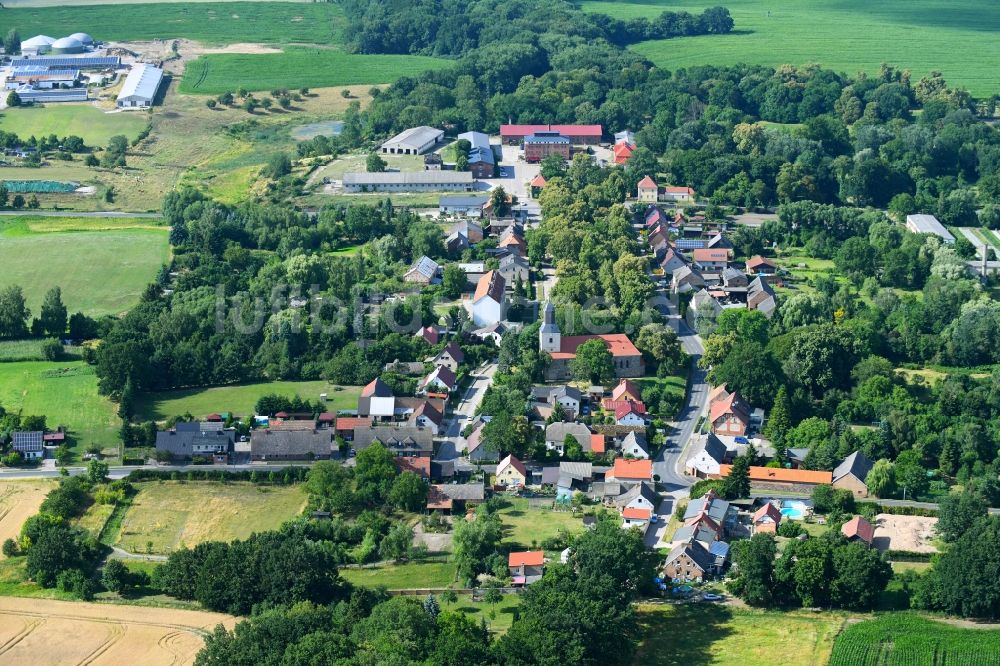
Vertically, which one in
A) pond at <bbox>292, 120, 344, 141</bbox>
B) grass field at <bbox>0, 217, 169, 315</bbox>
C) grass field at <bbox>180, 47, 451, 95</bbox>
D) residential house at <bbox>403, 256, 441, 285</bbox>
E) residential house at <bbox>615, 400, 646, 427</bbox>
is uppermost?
grass field at <bbox>180, 47, 451, 95</bbox>

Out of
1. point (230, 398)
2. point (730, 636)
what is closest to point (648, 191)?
point (230, 398)

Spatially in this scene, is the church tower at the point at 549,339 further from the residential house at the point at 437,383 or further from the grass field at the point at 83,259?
the grass field at the point at 83,259

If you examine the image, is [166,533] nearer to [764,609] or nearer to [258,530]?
[258,530]

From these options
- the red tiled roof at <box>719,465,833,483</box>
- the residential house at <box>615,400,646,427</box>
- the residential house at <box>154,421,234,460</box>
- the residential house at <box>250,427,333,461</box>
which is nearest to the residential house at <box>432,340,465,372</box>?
the residential house at <box>615,400,646,427</box>

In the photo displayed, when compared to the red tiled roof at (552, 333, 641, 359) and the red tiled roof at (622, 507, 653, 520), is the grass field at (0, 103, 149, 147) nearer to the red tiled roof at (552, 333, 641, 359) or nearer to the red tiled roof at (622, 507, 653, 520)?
the red tiled roof at (552, 333, 641, 359)

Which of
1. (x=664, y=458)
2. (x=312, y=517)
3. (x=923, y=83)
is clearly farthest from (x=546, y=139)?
(x=312, y=517)

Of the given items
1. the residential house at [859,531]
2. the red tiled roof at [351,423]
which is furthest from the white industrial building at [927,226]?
the red tiled roof at [351,423]

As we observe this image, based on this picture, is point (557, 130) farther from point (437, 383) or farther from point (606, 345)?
point (437, 383)
